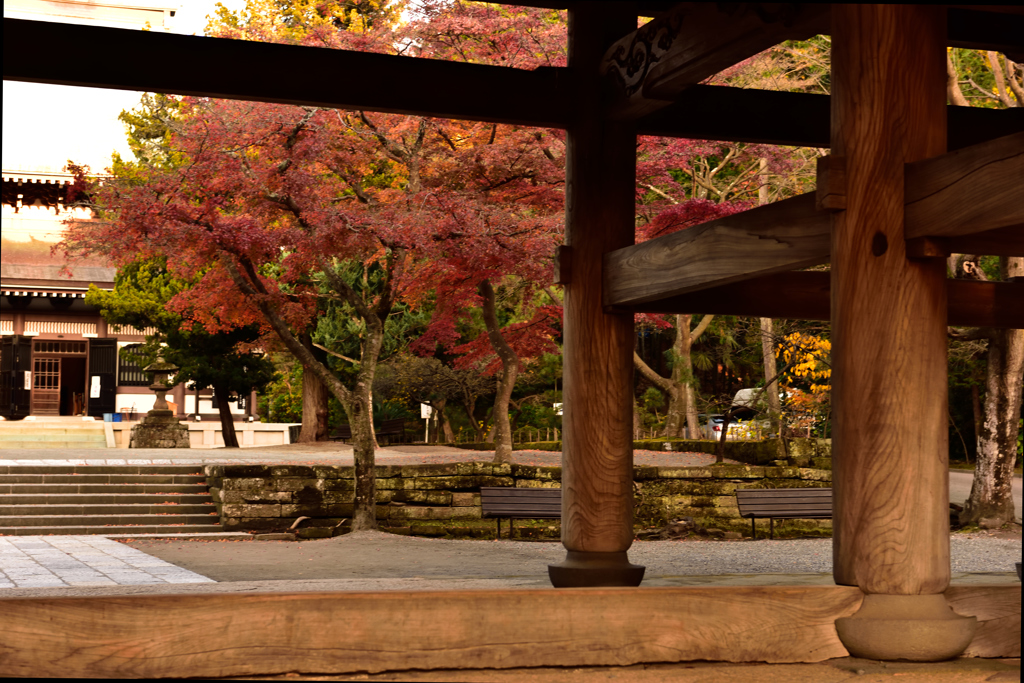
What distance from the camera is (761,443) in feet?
48.8

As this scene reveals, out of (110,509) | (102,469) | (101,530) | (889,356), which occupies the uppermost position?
(889,356)

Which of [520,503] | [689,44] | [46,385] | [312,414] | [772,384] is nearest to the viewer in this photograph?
[689,44]

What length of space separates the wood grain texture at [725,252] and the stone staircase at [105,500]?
29.2ft

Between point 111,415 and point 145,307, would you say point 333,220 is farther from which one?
point 111,415

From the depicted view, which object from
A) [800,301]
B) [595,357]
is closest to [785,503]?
[800,301]

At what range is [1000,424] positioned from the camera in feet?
38.4

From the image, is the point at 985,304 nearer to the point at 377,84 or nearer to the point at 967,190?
the point at 967,190

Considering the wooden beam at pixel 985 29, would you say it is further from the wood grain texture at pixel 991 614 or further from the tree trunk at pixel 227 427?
the tree trunk at pixel 227 427

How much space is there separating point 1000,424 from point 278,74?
9288mm

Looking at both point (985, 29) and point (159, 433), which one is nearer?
point (985, 29)

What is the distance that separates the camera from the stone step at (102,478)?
1441 cm

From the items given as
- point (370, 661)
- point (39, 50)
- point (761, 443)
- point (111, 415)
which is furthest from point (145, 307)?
point (370, 661)

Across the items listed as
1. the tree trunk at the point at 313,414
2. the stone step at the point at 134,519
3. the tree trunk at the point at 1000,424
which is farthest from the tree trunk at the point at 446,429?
the tree trunk at the point at 1000,424

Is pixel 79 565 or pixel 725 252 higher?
pixel 725 252
